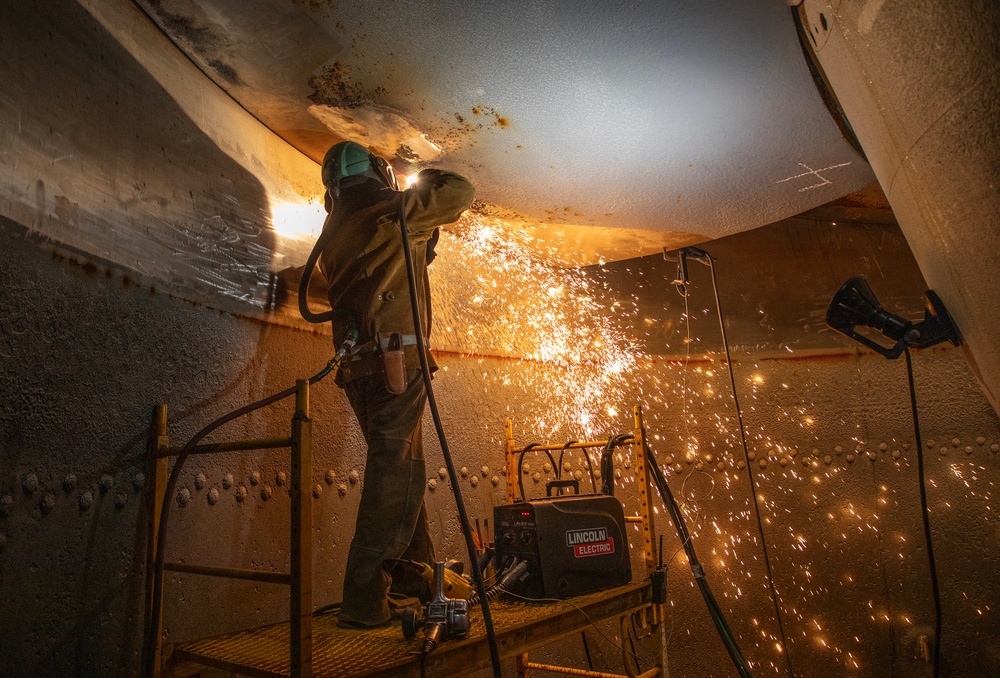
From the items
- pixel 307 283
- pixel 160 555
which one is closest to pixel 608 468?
pixel 307 283

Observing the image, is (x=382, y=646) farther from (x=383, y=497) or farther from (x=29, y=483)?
(x=29, y=483)

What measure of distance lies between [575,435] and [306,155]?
247 centimetres

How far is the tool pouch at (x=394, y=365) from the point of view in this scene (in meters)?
2.12

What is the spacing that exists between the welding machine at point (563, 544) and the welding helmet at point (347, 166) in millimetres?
1533

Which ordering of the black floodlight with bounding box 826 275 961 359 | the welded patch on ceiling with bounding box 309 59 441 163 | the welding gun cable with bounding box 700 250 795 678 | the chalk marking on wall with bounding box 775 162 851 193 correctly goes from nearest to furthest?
the black floodlight with bounding box 826 275 961 359 → the welded patch on ceiling with bounding box 309 59 441 163 → the chalk marking on wall with bounding box 775 162 851 193 → the welding gun cable with bounding box 700 250 795 678

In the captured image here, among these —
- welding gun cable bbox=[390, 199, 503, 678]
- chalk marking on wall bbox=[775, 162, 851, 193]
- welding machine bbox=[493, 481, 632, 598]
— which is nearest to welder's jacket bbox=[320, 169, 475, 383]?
welding gun cable bbox=[390, 199, 503, 678]

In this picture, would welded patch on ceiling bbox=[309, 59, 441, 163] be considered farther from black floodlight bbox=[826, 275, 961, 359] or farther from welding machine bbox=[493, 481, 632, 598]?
black floodlight bbox=[826, 275, 961, 359]

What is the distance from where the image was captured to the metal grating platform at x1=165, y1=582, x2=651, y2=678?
1.61 m

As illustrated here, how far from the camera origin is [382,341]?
218 cm

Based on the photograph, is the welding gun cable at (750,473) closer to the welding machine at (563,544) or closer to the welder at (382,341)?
the welding machine at (563,544)

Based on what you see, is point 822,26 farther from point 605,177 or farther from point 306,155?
point 306,155

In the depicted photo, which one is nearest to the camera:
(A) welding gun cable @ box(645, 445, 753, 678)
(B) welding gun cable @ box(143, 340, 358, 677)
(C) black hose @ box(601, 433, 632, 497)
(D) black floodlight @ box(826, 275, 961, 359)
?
(B) welding gun cable @ box(143, 340, 358, 677)

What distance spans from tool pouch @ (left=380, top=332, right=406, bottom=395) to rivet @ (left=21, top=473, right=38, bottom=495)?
3.41ft

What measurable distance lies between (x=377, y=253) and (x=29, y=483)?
1.32 metres
